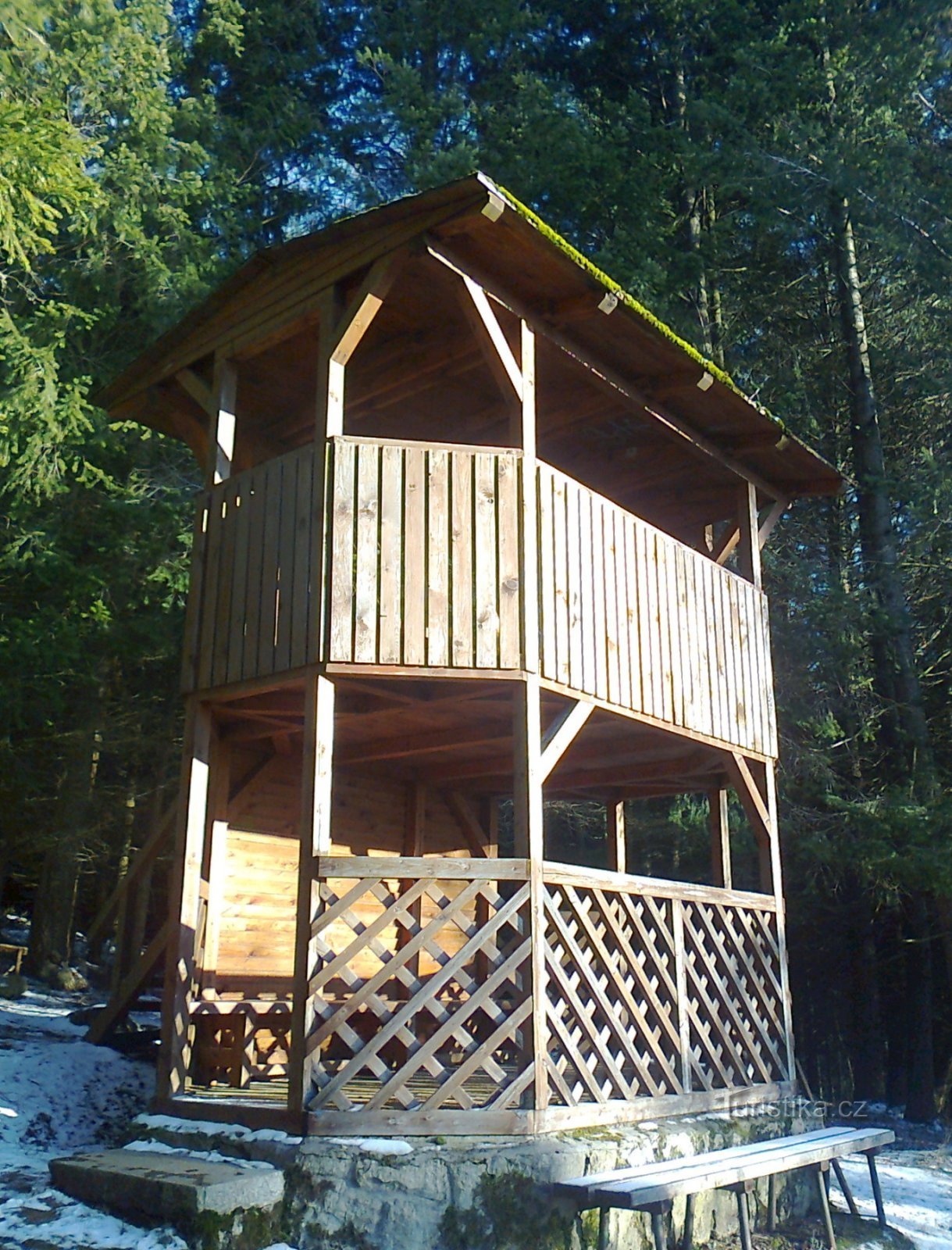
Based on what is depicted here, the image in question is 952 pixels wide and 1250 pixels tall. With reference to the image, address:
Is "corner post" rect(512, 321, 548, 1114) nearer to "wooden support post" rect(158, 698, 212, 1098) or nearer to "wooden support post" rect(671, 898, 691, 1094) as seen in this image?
"wooden support post" rect(671, 898, 691, 1094)

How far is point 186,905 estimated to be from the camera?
8.20m

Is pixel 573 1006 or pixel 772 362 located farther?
pixel 772 362

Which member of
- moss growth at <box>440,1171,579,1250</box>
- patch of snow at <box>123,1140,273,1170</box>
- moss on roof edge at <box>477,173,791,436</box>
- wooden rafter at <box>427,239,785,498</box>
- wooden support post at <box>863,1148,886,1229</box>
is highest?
moss on roof edge at <box>477,173,791,436</box>

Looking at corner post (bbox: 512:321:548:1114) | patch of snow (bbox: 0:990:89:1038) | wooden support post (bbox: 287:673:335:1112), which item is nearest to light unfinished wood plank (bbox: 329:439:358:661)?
wooden support post (bbox: 287:673:335:1112)

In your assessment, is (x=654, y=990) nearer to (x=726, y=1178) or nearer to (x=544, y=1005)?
(x=544, y=1005)

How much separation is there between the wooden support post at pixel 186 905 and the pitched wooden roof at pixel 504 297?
115 inches

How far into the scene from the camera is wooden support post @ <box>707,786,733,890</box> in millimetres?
11094

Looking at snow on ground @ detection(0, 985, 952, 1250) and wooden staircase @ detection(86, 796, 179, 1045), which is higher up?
wooden staircase @ detection(86, 796, 179, 1045)

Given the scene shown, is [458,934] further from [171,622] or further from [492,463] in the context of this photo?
[492,463]

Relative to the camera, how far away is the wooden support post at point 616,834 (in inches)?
461

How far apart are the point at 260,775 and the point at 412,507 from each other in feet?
10.7

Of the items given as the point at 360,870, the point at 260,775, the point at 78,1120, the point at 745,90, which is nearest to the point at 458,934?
the point at 260,775

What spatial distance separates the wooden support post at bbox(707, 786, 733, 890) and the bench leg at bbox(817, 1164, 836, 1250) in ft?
9.24

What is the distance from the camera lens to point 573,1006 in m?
7.41
